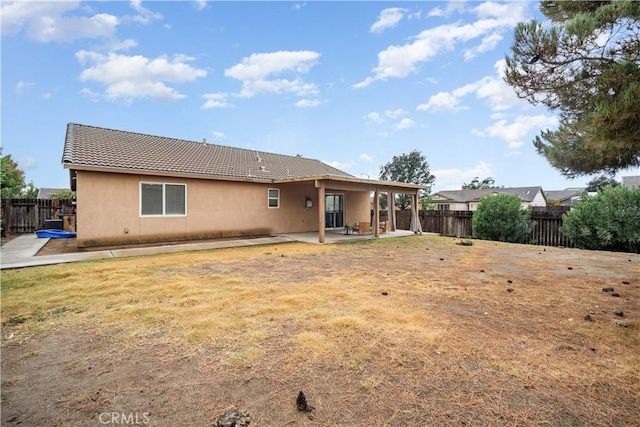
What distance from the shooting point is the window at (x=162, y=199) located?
1014 centimetres

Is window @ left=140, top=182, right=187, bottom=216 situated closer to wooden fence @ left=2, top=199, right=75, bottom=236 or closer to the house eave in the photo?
the house eave

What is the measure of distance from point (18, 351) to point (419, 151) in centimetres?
4218

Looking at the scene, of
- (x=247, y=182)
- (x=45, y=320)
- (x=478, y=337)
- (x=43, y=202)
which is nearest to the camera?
(x=478, y=337)

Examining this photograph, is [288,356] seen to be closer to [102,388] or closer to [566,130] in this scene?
[102,388]

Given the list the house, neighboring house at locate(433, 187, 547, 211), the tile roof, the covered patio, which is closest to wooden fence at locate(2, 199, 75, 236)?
the house

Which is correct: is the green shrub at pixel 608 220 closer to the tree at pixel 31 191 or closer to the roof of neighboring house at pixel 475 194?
the roof of neighboring house at pixel 475 194

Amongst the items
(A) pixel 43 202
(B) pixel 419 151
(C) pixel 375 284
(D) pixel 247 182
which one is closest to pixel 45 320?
(C) pixel 375 284

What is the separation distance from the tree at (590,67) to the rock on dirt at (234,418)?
17.3 ft

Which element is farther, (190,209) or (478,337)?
(190,209)

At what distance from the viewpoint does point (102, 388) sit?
2.21 meters

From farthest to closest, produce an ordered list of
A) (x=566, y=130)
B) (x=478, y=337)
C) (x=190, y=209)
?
(x=190, y=209) < (x=566, y=130) < (x=478, y=337)

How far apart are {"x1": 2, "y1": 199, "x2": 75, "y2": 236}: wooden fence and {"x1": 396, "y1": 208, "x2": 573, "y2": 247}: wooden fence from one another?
58.2ft

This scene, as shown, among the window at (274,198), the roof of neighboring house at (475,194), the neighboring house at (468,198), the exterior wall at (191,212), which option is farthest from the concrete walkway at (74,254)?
the roof of neighboring house at (475,194)

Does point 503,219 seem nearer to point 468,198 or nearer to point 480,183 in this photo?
point 468,198
